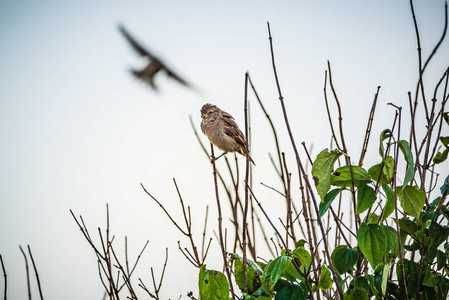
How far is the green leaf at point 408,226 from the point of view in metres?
1.63

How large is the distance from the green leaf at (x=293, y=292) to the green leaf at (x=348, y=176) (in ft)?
1.37

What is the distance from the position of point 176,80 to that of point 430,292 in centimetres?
294

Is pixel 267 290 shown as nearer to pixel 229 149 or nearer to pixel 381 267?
pixel 381 267

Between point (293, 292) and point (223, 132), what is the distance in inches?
134

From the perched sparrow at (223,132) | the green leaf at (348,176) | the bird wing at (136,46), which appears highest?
the bird wing at (136,46)

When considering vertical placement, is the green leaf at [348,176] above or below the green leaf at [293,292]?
above

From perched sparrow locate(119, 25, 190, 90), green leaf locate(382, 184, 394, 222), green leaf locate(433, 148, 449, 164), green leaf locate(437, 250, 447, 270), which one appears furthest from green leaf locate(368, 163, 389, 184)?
perched sparrow locate(119, 25, 190, 90)

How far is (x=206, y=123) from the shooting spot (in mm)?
5023

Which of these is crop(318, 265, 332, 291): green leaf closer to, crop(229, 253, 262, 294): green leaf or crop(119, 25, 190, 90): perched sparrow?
crop(229, 253, 262, 294): green leaf

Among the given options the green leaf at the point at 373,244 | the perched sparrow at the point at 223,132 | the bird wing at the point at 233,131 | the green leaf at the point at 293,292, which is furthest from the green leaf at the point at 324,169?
the bird wing at the point at 233,131

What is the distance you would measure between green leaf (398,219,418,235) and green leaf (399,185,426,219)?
0.12m

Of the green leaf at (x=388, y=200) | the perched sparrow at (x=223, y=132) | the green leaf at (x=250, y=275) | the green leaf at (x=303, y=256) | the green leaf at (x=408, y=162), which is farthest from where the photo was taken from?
the perched sparrow at (x=223, y=132)

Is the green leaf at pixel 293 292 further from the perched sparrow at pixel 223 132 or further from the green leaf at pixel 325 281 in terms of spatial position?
the perched sparrow at pixel 223 132

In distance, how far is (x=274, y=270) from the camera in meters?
1.46
